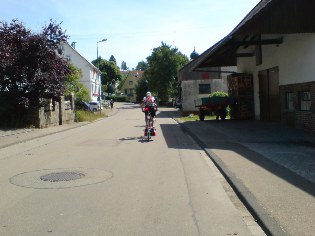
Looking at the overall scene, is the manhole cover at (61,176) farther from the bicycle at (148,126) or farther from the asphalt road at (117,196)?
the bicycle at (148,126)

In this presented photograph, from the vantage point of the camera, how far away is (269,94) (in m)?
22.5

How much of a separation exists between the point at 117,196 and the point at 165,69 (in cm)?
7177

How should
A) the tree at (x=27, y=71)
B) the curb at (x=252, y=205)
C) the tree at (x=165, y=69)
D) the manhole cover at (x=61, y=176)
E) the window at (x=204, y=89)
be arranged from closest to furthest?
the curb at (x=252, y=205), the manhole cover at (x=61, y=176), the tree at (x=27, y=71), the window at (x=204, y=89), the tree at (x=165, y=69)

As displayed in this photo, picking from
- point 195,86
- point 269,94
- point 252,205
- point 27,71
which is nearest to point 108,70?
point 195,86

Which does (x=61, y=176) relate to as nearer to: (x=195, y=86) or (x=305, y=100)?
(x=305, y=100)

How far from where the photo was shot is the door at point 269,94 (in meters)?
21.3

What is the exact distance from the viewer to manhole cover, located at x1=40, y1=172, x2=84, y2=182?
29.0 feet

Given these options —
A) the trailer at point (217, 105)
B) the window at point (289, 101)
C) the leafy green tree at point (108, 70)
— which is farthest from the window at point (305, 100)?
the leafy green tree at point (108, 70)

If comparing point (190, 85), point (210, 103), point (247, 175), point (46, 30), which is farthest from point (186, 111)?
point (247, 175)

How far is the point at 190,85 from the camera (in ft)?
150

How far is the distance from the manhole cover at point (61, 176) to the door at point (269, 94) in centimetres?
1385

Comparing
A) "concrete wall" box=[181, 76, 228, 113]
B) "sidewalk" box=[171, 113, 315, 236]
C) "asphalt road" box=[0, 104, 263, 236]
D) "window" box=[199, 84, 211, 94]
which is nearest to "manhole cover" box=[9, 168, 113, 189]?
"asphalt road" box=[0, 104, 263, 236]

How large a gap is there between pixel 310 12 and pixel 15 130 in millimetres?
13684

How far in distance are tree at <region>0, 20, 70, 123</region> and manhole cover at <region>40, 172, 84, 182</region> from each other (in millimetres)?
14381
